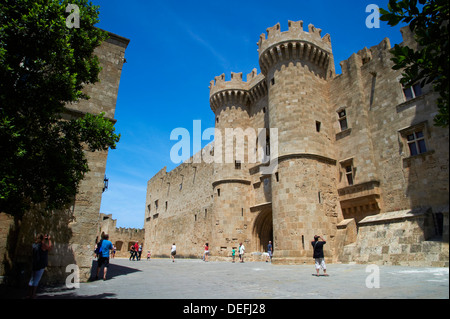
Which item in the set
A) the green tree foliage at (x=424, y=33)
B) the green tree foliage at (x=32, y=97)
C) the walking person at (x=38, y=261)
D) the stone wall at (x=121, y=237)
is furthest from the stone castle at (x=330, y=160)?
the stone wall at (x=121, y=237)

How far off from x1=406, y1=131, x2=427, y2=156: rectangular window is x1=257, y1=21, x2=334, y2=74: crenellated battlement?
7344 mm

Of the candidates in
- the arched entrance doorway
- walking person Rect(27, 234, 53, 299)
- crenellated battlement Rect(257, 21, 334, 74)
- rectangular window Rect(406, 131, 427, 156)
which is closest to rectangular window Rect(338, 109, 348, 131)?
crenellated battlement Rect(257, 21, 334, 74)

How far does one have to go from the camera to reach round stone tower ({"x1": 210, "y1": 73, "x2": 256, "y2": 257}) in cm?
1966

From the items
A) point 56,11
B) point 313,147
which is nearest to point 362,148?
point 313,147

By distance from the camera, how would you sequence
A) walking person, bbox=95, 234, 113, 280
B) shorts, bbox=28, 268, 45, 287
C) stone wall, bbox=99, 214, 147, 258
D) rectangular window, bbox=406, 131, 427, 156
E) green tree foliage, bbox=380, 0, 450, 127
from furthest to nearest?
stone wall, bbox=99, 214, 147, 258, rectangular window, bbox=406, 131, 427, 156, walking person, bbox=95, 234, 113, 280, shorts, bbox=28, 268, 45, 287, green tree foliage, bbox=380, 0, 450, 127

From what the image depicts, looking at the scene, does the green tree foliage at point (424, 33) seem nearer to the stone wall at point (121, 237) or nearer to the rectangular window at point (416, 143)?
the rectangular window at point (416, 143)

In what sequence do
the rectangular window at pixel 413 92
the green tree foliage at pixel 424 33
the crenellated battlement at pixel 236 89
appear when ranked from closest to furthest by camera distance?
the green tree foliage at pixel 424 33, the rectangular window at pixel 413 92, the crenellated battlement at pixel 236 89

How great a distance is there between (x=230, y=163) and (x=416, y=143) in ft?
37.3

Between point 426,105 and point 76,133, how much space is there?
1436 centimetres

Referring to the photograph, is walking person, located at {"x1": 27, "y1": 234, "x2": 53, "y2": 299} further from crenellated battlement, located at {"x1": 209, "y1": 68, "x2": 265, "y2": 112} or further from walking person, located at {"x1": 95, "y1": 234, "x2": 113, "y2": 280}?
crenellated battlement, located at {"x1": 209, "y1": 68, "x2": 265, "y2": 112}

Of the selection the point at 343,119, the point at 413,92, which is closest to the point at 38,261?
the point at 413,92

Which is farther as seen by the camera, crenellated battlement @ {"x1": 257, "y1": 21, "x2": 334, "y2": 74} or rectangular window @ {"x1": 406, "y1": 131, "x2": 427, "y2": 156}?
crenellated battlement @ {"x1": 257, "y1": 21, "x2": 334, "y2": 74}

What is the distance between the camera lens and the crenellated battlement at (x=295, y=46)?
57.0 feet

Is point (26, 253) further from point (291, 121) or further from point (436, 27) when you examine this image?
point (291, 121)
